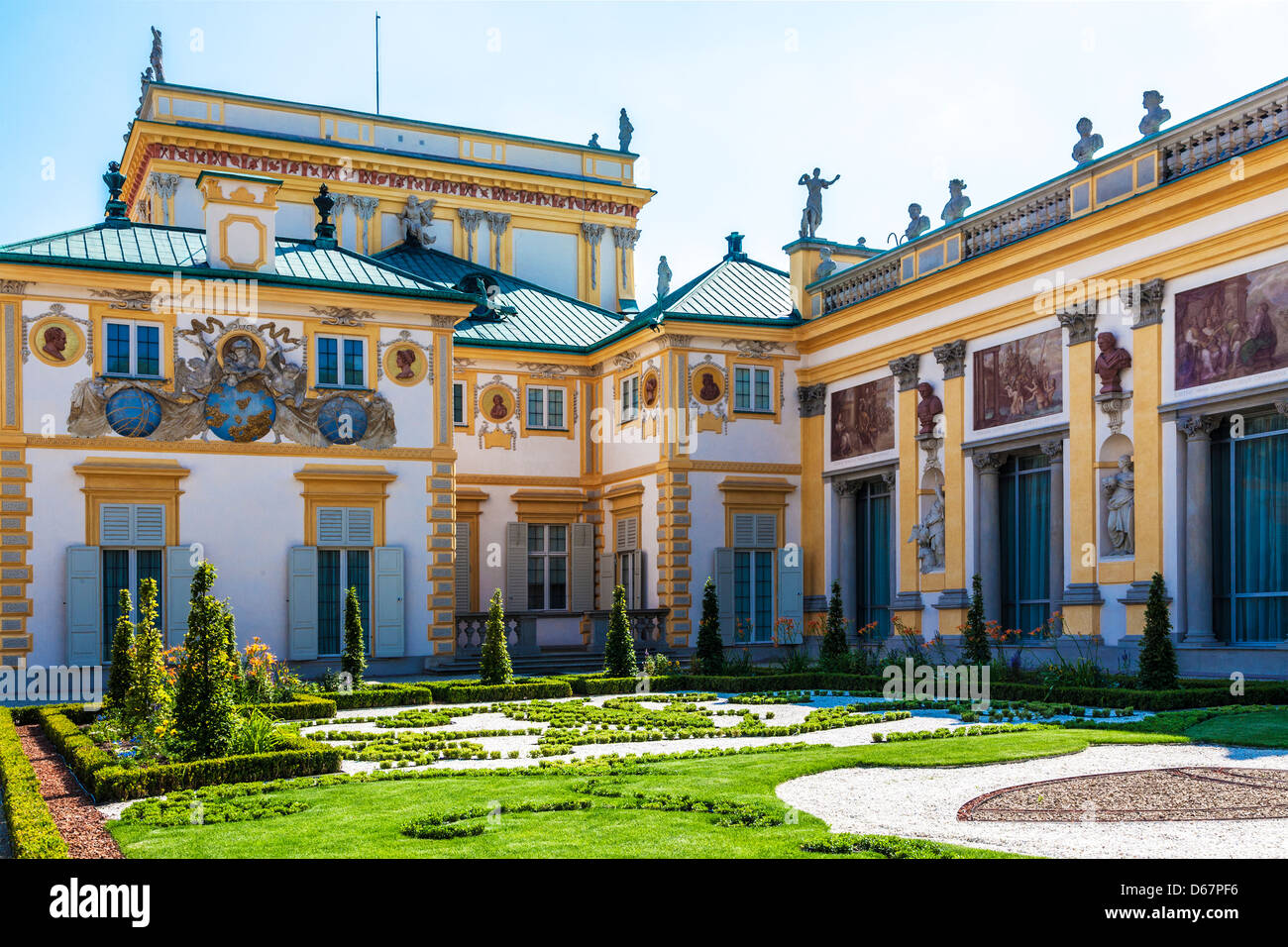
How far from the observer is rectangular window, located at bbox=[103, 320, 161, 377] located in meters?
29.8

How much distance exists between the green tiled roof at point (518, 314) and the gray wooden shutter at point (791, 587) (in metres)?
8.05

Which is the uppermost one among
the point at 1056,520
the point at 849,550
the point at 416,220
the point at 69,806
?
the point at 416,220

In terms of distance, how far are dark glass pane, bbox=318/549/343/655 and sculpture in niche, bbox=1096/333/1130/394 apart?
58.9ft

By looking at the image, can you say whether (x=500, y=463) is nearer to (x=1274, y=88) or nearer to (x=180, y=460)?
(x=180, y=460)

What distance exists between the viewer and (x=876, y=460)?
33938mm

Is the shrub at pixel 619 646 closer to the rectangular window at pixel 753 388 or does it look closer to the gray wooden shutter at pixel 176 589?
the rectangular window at pixel 753 388

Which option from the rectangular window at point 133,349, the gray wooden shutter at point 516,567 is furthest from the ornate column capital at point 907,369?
the rectangular window at point 133,349

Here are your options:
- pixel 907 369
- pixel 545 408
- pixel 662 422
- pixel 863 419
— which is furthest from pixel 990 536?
pixel 545 408

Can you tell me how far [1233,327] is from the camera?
77.5ft

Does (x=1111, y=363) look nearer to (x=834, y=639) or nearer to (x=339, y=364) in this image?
(x=834, y=639)

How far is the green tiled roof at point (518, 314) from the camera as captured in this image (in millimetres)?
39625

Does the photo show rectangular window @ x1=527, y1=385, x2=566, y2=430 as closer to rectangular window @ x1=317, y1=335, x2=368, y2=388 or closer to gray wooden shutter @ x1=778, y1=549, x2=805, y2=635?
rectangular window @ x1=317, y1=335, x2=368, y2=388

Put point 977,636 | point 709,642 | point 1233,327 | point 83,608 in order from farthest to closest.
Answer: point 709,642, point 83,608, point 977,636, point 1233,327

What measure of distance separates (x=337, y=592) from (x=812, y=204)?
1738 cm
